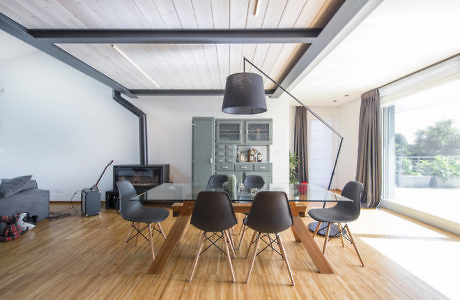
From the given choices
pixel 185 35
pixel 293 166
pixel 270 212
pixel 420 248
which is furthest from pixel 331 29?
pixel 293 166

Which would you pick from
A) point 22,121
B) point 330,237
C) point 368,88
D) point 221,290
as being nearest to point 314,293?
point 221,290

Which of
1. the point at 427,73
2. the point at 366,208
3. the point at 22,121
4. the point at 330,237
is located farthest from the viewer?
the point at 22,121

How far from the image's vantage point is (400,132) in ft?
14.6

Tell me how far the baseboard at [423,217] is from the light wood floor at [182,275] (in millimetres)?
1584

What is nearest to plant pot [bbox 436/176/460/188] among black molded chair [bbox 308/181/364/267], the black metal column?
black molded chair [bbox 308/181/364/267]

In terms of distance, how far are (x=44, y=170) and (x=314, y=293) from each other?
5.97 meters

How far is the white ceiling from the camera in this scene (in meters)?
2.15

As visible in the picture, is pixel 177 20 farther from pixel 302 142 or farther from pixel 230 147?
pixel 302 142

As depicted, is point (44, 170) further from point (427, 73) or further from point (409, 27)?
point (427, 73)

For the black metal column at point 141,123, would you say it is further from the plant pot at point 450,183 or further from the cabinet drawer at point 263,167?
the plant pot at point 450,183

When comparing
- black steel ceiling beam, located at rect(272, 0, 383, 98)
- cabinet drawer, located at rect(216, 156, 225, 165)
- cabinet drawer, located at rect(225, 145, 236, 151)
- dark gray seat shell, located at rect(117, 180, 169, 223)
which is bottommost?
dark gray seat shell, located at rect(117, 180, 169, 223)

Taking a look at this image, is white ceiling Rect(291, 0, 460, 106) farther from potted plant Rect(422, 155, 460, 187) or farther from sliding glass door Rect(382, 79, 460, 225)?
potted plant Rect(422, 155, 460, 187)

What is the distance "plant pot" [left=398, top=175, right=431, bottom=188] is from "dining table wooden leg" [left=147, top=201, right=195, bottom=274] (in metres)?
4.20

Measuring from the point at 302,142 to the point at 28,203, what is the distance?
616cm
